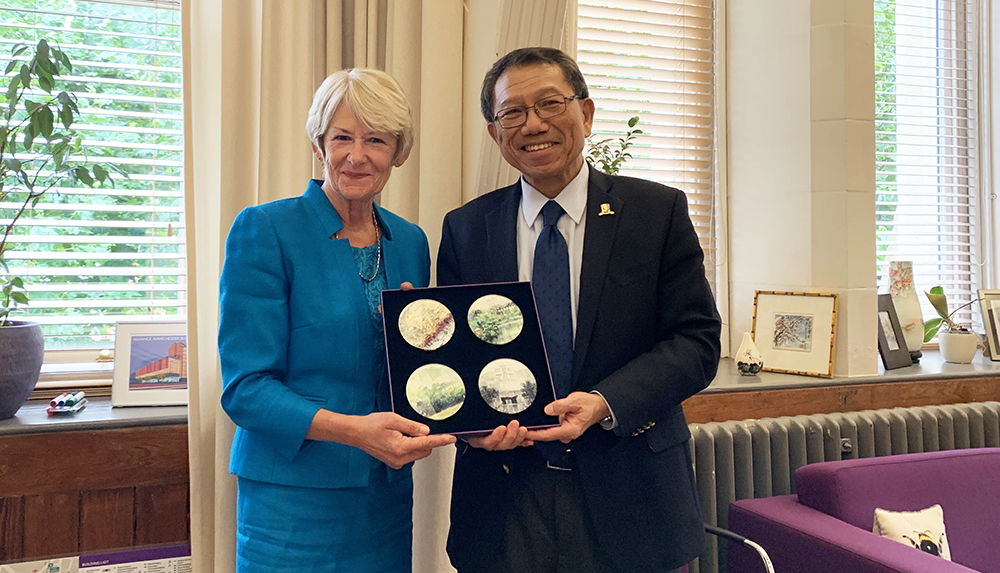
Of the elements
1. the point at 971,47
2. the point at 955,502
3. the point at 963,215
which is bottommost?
the point at 955,502

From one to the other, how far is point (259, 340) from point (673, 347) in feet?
2.57

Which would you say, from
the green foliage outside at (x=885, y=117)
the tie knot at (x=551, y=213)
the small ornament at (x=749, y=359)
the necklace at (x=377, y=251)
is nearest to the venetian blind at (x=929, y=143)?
the green foliage outside at (x=885, y=117)

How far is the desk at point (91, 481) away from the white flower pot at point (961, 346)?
320 cm

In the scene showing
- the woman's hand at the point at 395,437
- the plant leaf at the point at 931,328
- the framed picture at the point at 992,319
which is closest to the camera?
the woman's hand at the point at 395,437

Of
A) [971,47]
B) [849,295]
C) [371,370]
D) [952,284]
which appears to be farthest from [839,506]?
[971,47]

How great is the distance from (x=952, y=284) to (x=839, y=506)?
2.24m

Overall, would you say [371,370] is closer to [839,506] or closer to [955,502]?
[839,506]

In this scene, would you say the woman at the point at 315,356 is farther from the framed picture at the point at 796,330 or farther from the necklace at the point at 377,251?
the framed picture at the point at 796,330

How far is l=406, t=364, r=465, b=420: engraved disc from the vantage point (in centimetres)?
129

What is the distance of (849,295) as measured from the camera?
9.20ft

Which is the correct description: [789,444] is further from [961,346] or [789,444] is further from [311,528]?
[311,528]

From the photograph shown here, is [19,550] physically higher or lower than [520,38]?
lower

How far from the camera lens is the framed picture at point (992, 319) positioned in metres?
3.28

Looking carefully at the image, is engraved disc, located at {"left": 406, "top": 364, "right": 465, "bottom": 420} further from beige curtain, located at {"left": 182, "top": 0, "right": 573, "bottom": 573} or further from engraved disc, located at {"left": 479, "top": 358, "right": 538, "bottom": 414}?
beige curtain, located at {"left": 182, "top": 0, "right": 573, "bottom": 573}
